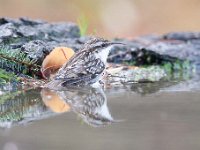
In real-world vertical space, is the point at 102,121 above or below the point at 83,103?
below

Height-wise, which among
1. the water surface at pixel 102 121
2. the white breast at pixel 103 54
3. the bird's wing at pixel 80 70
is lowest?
the water surface at pixel 102 121

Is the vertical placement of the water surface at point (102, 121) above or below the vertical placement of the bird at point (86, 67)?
below

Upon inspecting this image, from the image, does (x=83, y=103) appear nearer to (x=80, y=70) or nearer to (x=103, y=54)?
(x=80, y=70)
